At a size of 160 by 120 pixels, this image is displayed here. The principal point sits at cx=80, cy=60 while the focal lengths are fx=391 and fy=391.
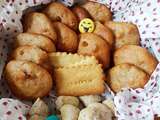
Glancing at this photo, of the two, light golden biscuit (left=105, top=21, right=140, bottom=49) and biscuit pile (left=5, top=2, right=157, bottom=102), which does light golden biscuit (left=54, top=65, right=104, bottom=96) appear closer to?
biscuit pile (left=5, top=2, right=157, bottom=102)

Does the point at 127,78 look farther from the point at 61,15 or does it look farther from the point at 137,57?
the point at 61,15

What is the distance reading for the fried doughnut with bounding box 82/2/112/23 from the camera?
125 centimetres

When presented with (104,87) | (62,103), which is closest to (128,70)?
(104,87)

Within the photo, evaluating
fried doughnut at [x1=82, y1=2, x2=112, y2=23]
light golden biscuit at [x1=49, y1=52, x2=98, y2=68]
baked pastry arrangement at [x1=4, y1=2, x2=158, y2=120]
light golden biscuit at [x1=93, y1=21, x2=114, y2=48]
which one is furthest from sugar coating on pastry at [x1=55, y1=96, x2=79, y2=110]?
fried doughnut at [x1=82, y1=2, x2=112, y2=23]

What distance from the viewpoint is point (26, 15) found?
1139 millimetres

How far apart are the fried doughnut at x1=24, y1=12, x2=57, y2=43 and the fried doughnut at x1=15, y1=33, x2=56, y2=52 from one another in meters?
0.03

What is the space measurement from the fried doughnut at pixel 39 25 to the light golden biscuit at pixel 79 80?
11 centimetres

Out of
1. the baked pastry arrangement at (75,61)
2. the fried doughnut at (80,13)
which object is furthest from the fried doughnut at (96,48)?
the fried doughnut at (80,13)

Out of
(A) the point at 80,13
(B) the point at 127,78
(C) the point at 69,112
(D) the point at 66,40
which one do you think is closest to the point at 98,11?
(A) the point at 80,13

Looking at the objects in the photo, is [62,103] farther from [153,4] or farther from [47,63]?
[153,4]

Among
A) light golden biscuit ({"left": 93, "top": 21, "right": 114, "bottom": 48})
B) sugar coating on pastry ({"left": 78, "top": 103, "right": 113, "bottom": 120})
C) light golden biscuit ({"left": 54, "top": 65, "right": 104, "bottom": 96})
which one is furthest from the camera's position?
light golden biscuit ({"left": 93, "top": 21, "right": 114, "bottom": 48})

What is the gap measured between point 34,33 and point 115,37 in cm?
25

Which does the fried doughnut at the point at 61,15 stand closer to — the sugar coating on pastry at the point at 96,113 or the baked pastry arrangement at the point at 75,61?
the baked pastry arrangement at the point at 75,61

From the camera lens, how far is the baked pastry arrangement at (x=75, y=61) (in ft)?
3.18
